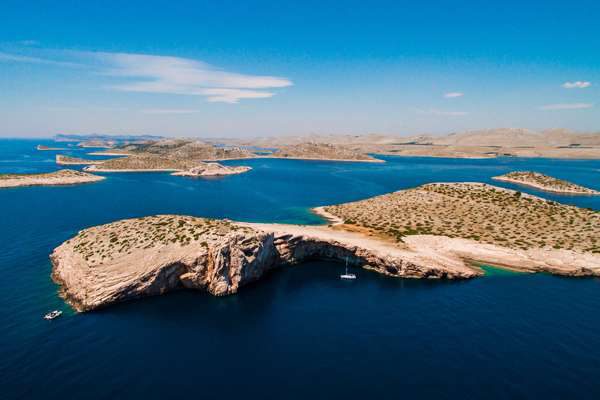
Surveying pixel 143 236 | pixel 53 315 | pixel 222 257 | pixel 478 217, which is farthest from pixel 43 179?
pixel 478 217

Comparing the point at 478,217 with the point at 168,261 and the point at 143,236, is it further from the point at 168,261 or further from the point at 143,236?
the point at 143,236

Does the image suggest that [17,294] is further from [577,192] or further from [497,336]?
[577,192]

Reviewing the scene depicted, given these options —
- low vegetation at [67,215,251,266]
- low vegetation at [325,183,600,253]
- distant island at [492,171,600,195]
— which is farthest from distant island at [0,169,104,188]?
distant island at [492,171,600,195]

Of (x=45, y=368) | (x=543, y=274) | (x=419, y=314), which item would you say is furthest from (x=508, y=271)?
(x=45, y=368)

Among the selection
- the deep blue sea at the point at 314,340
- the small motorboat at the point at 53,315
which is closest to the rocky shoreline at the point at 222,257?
the small motorboat at the point at 53,315

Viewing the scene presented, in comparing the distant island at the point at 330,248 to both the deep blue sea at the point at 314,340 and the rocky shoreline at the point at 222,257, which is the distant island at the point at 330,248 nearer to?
the rocky shoreline at the point at 222,257

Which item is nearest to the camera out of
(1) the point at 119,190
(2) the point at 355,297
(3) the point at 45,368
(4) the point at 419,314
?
(3) the point at 45,368
